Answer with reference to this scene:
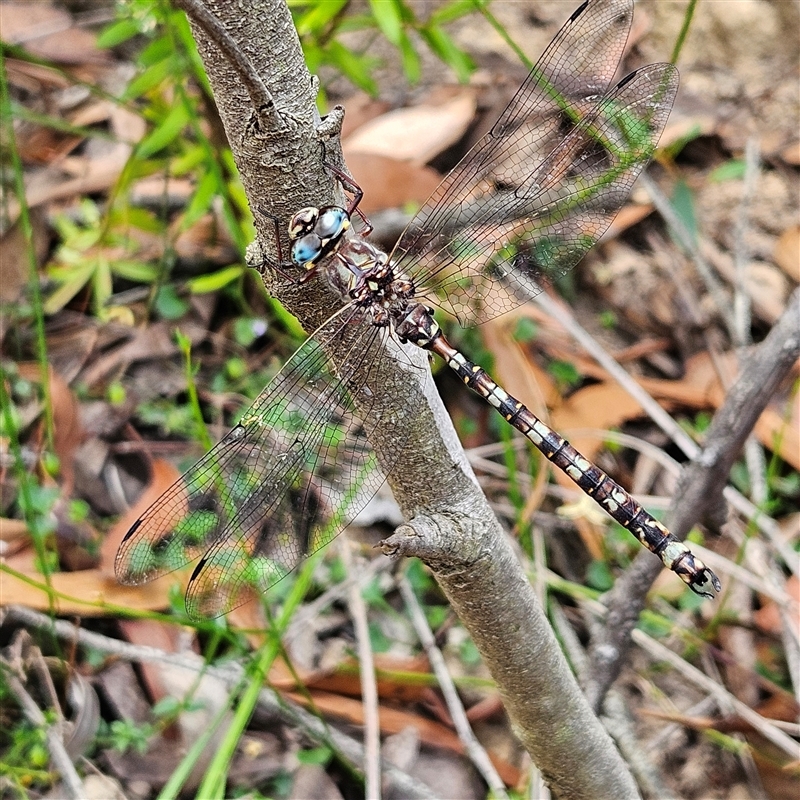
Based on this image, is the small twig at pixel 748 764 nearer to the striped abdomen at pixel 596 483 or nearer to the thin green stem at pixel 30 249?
the striped abdomen at pixel 596 483

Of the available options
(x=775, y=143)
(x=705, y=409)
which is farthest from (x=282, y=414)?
(x=775, y=143)

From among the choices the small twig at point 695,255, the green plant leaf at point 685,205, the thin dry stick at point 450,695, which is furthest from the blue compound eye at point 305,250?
the green plant leaf at point 685,205

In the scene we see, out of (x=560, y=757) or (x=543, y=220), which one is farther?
(x=543, y=220)

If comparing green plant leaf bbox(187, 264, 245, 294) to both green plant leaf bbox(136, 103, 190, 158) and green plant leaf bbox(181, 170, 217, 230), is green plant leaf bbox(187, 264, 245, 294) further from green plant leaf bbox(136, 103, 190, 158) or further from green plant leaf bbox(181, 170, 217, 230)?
green plant leaf bbox(136, 103, 190, 158)

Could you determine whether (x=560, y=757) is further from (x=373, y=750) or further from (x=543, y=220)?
(x=543, y=220)

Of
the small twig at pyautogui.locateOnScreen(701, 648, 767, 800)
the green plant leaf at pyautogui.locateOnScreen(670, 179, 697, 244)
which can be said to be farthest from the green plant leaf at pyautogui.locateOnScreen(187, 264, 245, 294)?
the small twig at pyautogui.locateOnScreen(701, 648, 767, 800)

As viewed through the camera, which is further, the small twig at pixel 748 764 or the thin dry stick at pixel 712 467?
the small twig at pixel 748 764
